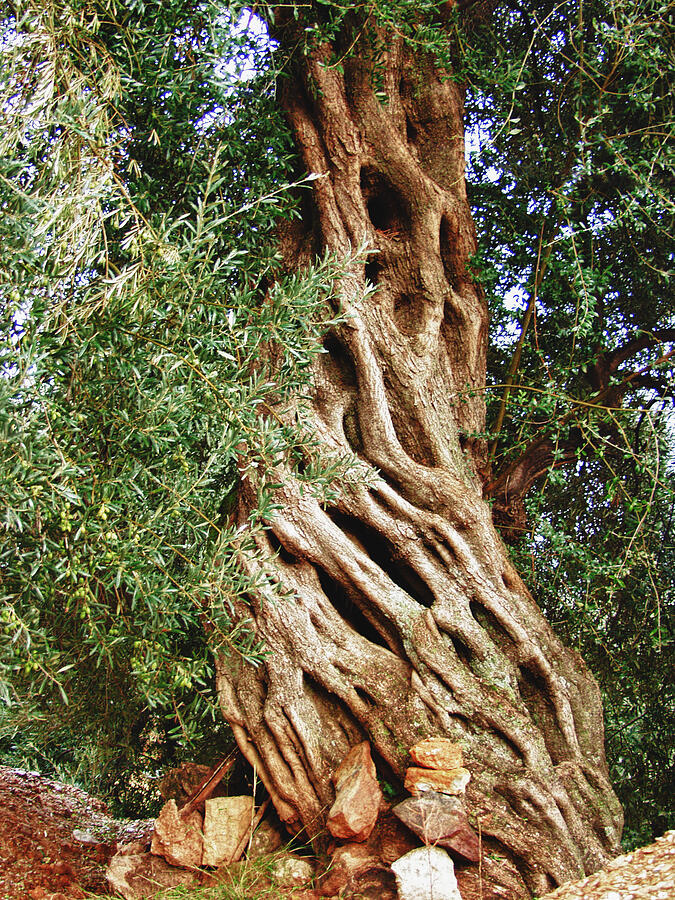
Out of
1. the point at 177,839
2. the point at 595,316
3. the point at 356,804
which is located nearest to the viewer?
the point at 356,804

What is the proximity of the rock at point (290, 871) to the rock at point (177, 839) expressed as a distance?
0.47 m

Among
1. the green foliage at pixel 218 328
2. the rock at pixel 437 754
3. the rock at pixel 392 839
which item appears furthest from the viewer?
the rock at pixel 437 754

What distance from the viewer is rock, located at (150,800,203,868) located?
390 centimetres

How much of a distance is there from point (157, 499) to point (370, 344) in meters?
1.93

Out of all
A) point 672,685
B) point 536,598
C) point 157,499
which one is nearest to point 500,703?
point 536,598

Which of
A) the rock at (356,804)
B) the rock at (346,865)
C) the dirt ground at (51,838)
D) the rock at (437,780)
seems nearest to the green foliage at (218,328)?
the dirt ground at (51,838)

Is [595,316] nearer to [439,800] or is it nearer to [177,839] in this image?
[439,800]

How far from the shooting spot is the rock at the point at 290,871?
370 centimetres

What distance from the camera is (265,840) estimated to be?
405 centimetres

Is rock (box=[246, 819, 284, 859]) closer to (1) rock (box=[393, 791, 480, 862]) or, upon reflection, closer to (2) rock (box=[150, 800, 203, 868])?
(2) rock (box=[150, 800, 203, 868])

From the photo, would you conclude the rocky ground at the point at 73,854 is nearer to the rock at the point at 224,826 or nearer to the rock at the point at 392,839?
the rock at the point at 392,839

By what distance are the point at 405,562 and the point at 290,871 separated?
5.95 feet

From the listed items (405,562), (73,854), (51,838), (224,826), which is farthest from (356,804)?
(51,838)

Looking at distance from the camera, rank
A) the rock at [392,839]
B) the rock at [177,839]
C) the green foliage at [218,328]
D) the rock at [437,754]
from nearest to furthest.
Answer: the green foliage at [218,328] < the rock at [392,839] < the rock at [437,754] < the rock at [177,839]
